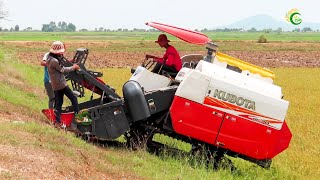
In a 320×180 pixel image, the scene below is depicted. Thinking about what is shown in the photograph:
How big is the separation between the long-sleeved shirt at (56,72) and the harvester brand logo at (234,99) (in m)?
2.80

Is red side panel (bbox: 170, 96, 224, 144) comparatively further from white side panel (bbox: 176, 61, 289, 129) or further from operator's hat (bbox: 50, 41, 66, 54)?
Answer: operator's hat (bbox: 50, 41, 66, 54)

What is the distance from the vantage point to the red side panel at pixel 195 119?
31.4 ft

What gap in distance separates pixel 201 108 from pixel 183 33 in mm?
1528

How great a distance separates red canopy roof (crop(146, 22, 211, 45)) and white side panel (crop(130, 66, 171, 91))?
892mm

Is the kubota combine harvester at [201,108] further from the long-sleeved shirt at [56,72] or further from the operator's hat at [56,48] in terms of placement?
the operator's hat at [56,48]

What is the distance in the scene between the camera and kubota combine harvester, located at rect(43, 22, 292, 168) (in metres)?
9.55

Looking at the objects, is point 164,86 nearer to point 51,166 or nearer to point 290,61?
point 51,166

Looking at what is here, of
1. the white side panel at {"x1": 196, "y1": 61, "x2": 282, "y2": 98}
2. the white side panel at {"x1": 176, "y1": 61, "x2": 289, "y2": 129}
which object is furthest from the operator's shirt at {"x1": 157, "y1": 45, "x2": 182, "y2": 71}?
the white side panel at {"x1": 176, "y1": 61, "x2": 289, "y2": 129}

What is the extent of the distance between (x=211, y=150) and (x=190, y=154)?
1.33 feet

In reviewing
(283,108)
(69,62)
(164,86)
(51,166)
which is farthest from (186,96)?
(51,166)

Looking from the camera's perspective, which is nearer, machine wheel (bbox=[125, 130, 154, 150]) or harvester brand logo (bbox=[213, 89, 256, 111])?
harvester brand logo (bbox=[213, 89, 256, 111])

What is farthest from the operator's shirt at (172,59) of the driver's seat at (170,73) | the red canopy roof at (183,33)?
the red canopy roof at (183,33)

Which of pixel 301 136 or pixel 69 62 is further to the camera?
pixel 301 136

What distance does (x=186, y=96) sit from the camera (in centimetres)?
959
